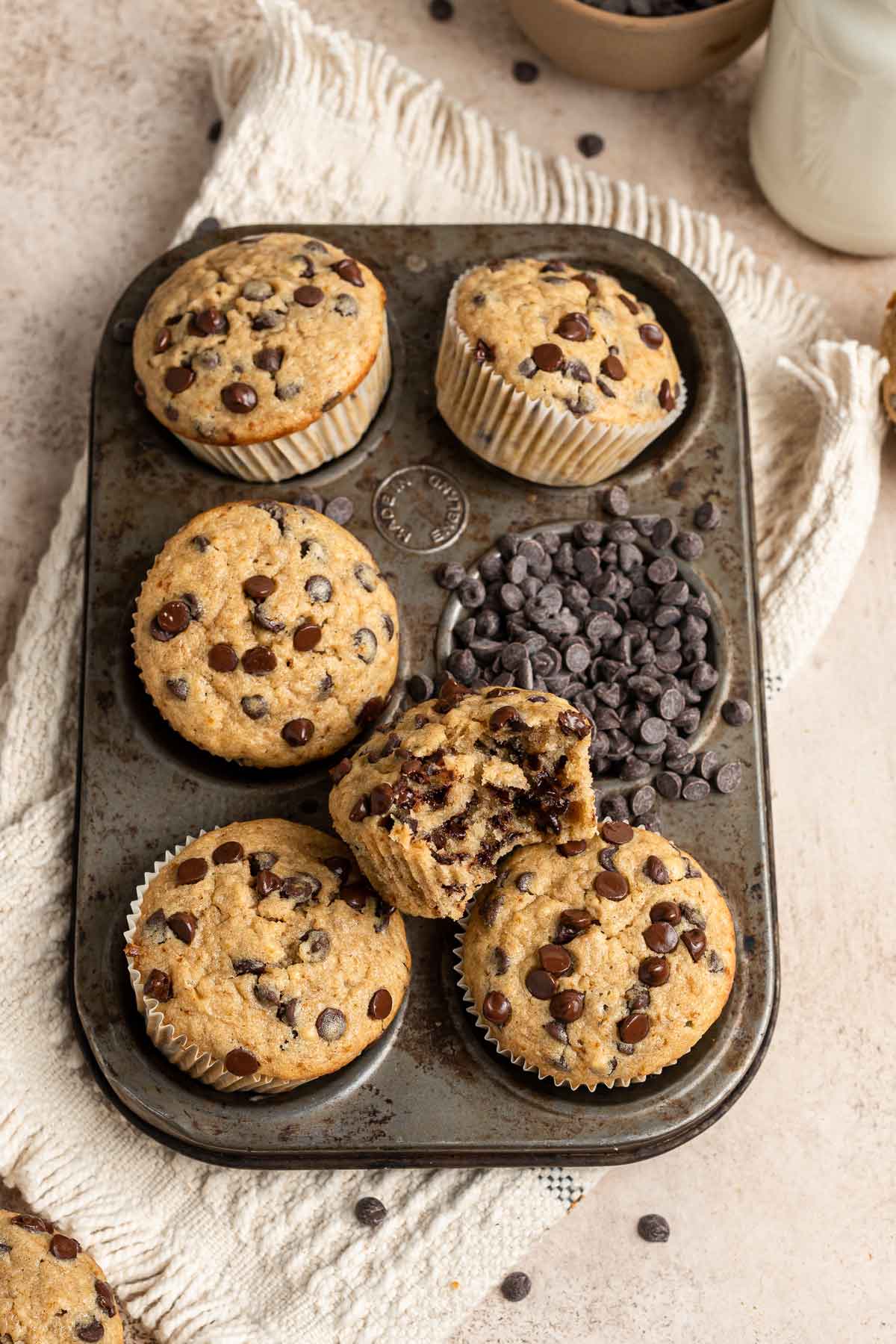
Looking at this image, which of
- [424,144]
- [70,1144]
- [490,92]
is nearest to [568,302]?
[424,144]

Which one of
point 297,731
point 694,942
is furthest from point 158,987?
point 694,942

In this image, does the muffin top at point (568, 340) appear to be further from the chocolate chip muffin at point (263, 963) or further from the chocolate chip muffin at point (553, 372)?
the chocolate chip muffin at point (263, 963)

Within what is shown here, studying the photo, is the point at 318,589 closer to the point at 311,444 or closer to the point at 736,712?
the point at 311,444

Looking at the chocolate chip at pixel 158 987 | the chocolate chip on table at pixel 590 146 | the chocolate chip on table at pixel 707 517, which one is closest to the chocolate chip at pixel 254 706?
the chocolate chip at pixel 158 987

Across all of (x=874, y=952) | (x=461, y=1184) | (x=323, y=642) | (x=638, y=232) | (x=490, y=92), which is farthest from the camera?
(x=490, y=92)

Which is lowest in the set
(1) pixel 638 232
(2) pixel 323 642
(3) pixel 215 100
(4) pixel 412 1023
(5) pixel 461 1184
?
(5) pixel 461 1184

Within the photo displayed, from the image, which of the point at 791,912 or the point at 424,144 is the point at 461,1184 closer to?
the point at 791,912

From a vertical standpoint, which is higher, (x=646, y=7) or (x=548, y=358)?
(x=646, y=7)
